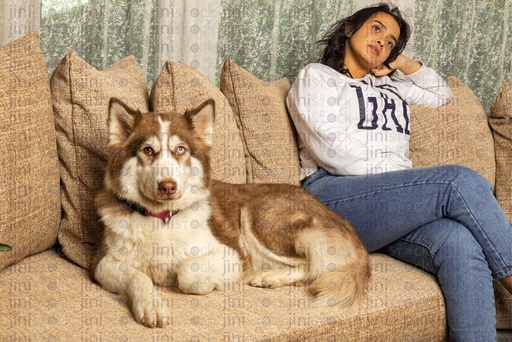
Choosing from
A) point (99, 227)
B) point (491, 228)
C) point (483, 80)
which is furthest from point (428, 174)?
point (483, 80)

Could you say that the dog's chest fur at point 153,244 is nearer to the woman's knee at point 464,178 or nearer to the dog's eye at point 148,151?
the dog's eye at point 148,151

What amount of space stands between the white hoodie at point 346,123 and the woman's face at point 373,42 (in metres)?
0.09

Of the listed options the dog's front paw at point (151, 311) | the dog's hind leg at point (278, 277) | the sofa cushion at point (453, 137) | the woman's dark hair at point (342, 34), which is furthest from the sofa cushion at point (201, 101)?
the sofa cushion at point (453, 137)

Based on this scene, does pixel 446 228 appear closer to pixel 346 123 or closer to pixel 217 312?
pixel 346 123

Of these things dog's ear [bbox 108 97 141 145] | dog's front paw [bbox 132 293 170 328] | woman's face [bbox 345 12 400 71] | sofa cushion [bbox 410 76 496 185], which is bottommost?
dog's front paw [bbox 132 293 170 328]

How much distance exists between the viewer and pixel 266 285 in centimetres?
201

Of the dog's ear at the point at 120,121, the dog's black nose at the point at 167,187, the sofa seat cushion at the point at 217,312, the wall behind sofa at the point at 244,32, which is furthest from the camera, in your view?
the wall behind sofa at the point at 244,32

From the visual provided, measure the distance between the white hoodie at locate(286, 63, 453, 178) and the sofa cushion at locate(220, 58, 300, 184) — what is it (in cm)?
6

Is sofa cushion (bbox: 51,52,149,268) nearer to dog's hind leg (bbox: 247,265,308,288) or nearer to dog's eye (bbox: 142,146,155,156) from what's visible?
dog's eye (bbox: 142,146,155,156)

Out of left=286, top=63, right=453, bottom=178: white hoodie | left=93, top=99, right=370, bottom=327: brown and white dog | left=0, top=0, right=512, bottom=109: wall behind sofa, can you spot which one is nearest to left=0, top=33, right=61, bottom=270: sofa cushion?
left=93, top=99, right=370, bottom=327: brown and white dog

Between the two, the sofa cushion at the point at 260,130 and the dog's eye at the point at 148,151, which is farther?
the sofa cushion at the point at 260,130

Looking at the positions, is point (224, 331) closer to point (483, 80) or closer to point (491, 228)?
point (491, 228)

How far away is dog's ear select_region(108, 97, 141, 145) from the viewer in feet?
6.29

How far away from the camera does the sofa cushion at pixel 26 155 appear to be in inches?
76.0
